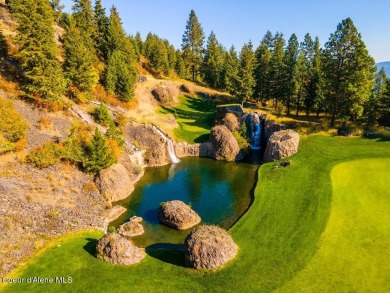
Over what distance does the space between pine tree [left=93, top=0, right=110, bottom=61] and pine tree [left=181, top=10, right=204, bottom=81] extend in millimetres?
36423

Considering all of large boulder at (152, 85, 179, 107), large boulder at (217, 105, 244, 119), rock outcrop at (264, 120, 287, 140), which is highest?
large boulder at (152, 85, 179, 107)

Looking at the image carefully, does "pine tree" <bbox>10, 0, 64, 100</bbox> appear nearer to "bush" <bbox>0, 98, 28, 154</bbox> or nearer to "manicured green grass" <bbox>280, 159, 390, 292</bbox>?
"bush" <bbox>0, 98, 28, 154</bbox>

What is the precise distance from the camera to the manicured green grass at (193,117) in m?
67.6

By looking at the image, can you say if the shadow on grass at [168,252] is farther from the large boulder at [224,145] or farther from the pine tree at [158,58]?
the pine tree at [158,58]

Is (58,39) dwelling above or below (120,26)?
below

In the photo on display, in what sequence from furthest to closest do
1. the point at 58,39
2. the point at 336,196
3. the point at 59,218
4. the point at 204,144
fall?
the point at 58,39 < the point at 204,144 < the point at 336,196 < the point at 59,218

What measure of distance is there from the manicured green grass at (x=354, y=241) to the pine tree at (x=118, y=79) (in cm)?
Answer: 4776

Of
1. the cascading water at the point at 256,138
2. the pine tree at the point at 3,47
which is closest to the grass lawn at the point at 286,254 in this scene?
the cascading water at the point at 256,138

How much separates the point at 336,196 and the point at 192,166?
1125 inches

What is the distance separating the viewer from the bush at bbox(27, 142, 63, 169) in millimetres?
40500

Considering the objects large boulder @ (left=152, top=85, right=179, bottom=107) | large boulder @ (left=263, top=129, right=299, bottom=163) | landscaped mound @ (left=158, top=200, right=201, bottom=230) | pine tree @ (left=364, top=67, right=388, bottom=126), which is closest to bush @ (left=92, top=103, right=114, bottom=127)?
landscaped mound @ (left=158, top=200, right=201, bottom=230)

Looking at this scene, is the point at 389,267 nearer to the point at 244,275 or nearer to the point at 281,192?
the point at 244,275

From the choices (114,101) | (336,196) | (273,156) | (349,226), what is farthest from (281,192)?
(114,101)

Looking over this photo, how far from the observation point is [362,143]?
181ft
